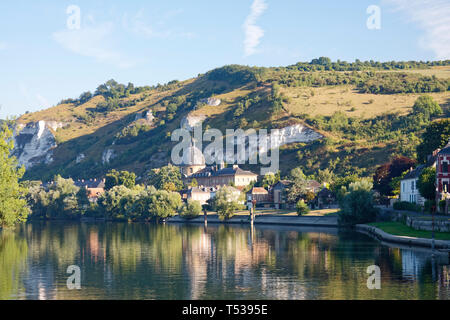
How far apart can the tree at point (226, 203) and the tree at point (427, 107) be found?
5936 cm

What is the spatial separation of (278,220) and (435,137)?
25014 millimetres

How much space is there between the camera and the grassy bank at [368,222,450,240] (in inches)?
1932

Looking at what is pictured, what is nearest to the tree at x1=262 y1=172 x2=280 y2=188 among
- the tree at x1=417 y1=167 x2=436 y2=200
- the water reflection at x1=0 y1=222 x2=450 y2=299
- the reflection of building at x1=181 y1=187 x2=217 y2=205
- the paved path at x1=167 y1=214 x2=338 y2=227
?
the reflection of building at x1=181 y1=187 x2=217 y2=205

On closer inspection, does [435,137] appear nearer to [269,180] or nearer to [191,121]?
[269,180]

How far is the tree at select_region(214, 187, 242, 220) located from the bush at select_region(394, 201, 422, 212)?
Answer: 91.8ft

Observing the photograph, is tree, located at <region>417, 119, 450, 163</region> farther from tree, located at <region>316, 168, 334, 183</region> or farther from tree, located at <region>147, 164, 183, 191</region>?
tree, located at <region>147, 164, 183, 191</region>

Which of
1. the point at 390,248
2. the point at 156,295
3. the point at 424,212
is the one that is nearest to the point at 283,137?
the point at 424,212

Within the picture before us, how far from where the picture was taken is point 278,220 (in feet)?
291

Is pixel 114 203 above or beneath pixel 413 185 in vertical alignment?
beneath

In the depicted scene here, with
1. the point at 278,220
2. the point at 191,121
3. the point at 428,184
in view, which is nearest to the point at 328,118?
the point at 191,121

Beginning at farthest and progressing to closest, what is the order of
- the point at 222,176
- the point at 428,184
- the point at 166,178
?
the point at 222,176 < the point at 166,178 < the point at 428,184

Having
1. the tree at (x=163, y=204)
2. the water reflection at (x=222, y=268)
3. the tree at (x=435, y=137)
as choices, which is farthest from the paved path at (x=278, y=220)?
the tree at (x=435, y=137)

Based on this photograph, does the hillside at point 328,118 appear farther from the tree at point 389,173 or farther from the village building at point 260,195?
the tree at point 389,173

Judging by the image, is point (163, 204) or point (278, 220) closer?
point (278, 220)
